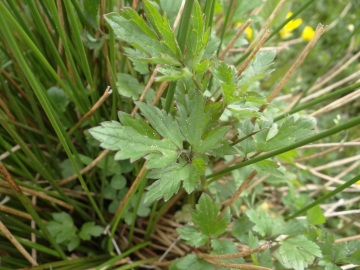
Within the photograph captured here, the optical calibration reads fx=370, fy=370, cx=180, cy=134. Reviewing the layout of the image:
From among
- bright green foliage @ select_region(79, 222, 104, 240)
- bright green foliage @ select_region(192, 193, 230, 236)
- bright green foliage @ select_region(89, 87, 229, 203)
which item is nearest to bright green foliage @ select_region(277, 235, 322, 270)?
bright green foliage @ select_region(192, 193, 230, 236)

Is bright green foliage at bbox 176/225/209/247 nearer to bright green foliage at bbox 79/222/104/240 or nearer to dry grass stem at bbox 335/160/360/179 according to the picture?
bright green foliage at bbox 79/222/104/240

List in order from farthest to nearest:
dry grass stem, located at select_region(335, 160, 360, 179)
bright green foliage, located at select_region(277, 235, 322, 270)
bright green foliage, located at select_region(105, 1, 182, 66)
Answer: dry grass stem, located at select_region(335, 160, 360, 179), bright green foliage, located at select_region(277, 235, 322, 270), bright green foliage, located at select_region(105, 1, 182, 66)

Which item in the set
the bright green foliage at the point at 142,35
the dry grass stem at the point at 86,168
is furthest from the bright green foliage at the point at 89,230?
the bright green foliage at the point at 142,35

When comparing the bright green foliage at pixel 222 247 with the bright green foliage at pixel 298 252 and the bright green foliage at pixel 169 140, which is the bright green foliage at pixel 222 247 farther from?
the bright green foliage at pixel 169 140

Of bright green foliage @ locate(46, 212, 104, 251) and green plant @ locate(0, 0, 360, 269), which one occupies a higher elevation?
green plant @ locate(0, 0, 360, 269)

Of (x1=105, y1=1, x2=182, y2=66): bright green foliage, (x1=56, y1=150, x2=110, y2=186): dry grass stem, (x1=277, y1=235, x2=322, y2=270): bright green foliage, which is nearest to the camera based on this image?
(x1=105, y1=1, x2=182, y2=66): bright green foliage

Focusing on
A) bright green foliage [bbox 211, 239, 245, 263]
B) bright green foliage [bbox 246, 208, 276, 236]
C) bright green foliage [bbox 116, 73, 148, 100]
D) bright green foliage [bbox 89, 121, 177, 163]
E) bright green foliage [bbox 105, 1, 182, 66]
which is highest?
bright green foliage [bbox 105, 1, 182, 66]

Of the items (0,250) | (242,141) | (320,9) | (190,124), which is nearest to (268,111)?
(242,141)

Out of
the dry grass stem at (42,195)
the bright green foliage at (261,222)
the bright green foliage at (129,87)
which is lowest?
the bright green foliage at (261,222)
